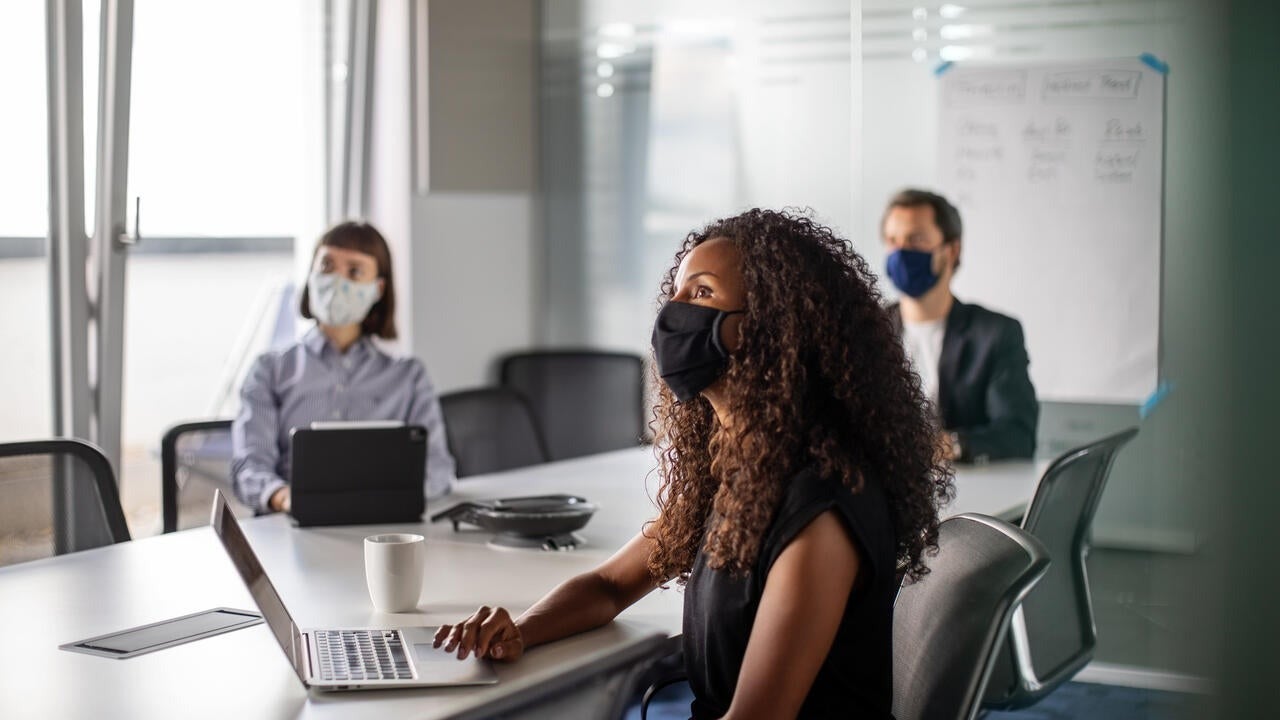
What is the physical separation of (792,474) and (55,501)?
1.57 meters

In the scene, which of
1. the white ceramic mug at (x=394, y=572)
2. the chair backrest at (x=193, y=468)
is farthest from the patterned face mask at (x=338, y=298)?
the white ceramic mug at (x=394, y=572)

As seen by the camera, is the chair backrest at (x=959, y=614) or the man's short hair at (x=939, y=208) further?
the man's short hair at (x=939, y=208)

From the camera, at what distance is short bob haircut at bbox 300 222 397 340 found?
321cm

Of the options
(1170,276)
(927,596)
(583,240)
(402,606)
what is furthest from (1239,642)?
(583,240)

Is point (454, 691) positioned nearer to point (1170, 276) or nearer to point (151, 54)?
point (1170, 276)

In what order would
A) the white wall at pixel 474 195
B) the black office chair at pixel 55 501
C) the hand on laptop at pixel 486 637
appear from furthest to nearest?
the white wall at pixel 474 195 → the black office chair at pixel 55 501 → the hand on laptop at pixel 486 637

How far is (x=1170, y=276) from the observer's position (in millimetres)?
3062

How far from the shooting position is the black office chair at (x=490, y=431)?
3.58 meters

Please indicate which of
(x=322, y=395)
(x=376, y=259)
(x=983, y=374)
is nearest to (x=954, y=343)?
(x=983, y=374)

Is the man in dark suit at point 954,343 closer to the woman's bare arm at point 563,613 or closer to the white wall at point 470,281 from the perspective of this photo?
the woman's bare arm at point 563,613

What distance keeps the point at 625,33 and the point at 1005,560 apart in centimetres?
365

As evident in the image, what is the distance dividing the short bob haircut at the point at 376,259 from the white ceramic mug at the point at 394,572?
1455 mm

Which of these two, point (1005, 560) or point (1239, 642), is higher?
point (1005, 560)

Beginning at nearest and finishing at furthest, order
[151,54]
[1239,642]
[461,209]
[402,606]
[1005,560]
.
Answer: [1005,560]
[402,606]
[1239,642]
[151,54]
[461,209]
